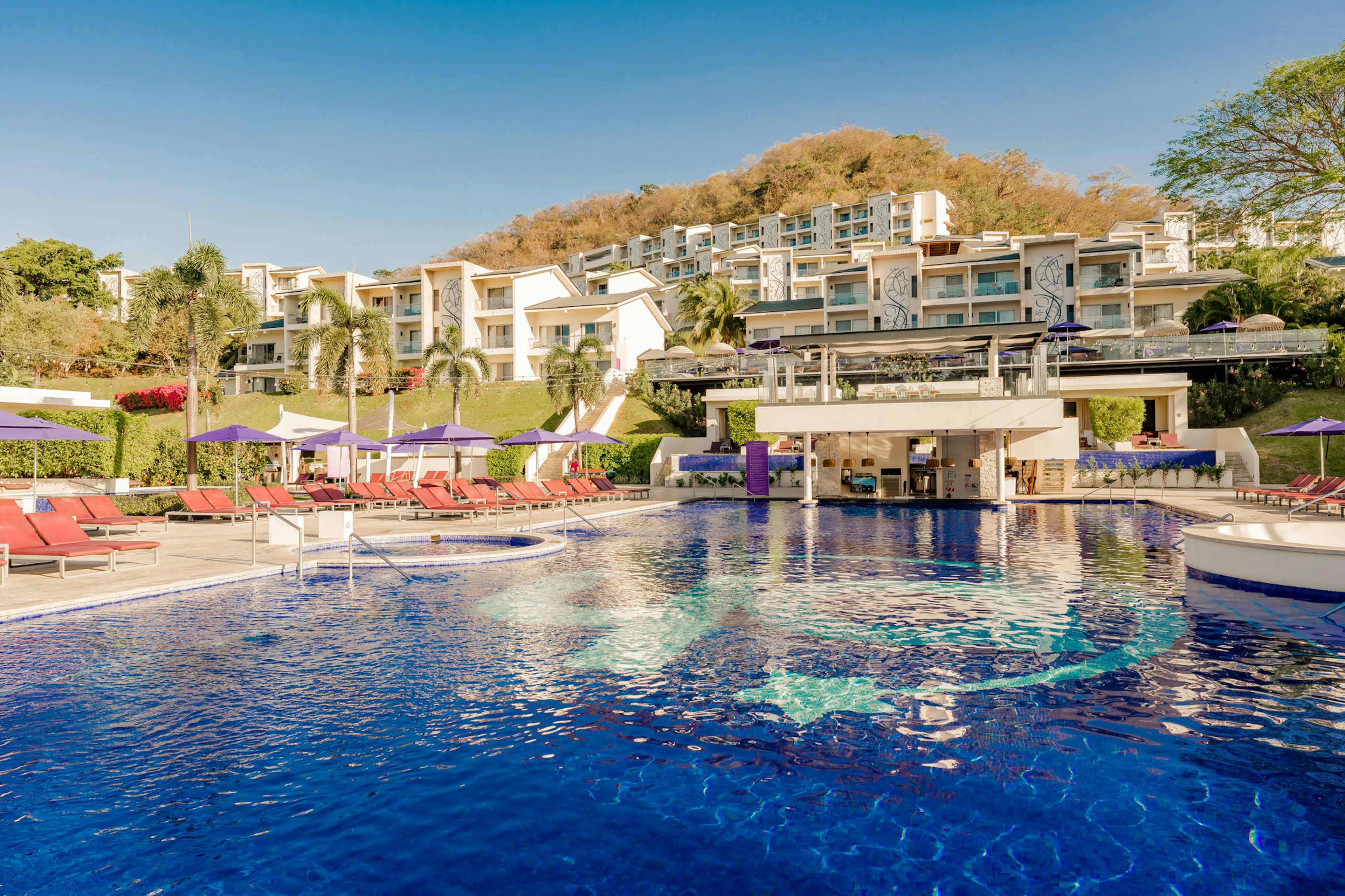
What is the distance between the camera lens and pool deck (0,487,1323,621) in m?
10.3

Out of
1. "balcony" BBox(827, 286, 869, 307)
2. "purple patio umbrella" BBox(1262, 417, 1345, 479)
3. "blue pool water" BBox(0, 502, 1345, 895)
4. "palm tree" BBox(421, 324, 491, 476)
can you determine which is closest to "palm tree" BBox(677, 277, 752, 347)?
"balcony" BBox(827, 286, 869, 307)

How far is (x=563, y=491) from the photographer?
25.4 m

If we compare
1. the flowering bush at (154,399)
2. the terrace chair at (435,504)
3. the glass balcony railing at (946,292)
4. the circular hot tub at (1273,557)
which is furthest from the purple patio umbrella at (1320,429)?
the flowering bush at (154,399)

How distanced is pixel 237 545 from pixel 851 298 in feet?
149

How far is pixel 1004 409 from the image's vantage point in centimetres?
2355

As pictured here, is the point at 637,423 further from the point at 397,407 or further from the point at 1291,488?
the point at 1291,488


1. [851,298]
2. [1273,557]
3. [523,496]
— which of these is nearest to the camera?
[1273,557]

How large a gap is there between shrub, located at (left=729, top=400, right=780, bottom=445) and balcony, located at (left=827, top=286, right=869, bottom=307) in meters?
20.9

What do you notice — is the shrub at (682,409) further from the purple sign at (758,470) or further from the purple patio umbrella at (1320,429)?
the purple patio umbrella at (1320,429)

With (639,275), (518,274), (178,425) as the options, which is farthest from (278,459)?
(639,275)

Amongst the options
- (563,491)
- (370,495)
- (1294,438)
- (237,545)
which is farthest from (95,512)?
(1294,438)

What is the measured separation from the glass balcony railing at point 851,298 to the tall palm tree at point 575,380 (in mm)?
21044

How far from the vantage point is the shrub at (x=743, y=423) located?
35406 millimetres

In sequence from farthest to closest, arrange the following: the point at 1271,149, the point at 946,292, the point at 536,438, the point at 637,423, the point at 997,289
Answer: the point at 946,292 < the point at 997,289 < the point at 637,423 < the point at 536,438 < the point at 1271,149
